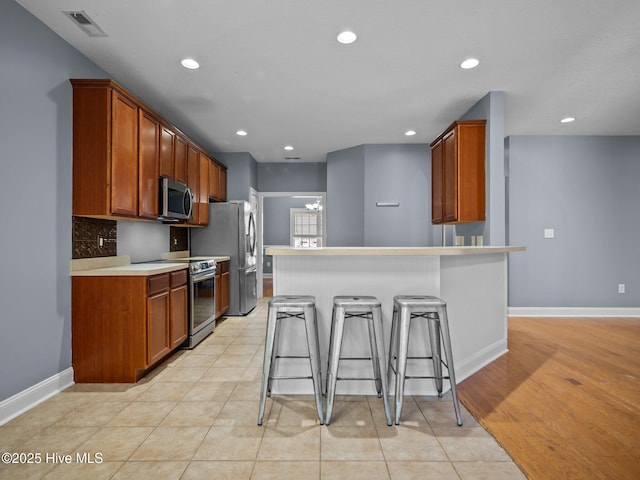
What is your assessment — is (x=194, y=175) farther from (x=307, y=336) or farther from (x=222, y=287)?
(x=307, y=336)

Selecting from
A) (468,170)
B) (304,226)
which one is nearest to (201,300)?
(468,170)

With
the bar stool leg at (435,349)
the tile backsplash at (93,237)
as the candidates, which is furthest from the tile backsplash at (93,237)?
the bar stool leg at (435,349)

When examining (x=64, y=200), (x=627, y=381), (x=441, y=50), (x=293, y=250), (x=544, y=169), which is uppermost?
(x=441, y=50)

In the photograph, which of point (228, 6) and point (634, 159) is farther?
point (634, 159)

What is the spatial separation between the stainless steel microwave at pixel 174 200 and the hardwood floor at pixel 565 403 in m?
3.16

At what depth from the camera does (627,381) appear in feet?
8.79

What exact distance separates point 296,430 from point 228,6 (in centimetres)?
266

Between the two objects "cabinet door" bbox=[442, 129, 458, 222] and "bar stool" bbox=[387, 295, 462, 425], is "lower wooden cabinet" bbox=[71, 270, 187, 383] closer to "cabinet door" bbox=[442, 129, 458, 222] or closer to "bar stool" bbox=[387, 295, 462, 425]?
"bar stool" bbox=[387, 295, 462, 425]

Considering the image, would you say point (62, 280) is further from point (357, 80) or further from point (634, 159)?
point (634, 159)

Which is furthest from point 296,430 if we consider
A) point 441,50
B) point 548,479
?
point 441,50

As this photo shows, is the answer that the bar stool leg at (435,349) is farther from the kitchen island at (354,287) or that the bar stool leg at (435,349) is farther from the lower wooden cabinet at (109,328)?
the lower wooden cabinet at (109,328)

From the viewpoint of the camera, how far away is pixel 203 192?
4.76m

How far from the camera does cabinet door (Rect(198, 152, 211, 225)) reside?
467 centimetres

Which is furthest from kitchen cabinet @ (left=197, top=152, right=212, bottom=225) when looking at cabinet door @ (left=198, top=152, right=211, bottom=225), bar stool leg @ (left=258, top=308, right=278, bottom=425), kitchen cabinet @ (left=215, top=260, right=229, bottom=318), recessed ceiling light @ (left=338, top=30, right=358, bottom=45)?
bar stool leg @ (left=258, top=308, right=278, bottom=425)
